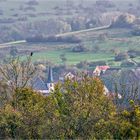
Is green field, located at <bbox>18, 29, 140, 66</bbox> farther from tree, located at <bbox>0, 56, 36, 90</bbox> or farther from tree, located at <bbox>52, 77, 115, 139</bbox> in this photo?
tree, located at <bbox>52, 77, 115, 139</bbox>

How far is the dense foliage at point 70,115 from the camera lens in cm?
2275

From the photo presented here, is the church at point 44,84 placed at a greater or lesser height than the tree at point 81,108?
lesser

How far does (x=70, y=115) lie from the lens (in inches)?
954

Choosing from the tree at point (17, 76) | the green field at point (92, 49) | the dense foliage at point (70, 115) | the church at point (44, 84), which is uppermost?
the tree at point (17, 76)

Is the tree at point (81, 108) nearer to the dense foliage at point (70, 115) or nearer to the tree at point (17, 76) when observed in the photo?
the dense foliage at point (70, 115)

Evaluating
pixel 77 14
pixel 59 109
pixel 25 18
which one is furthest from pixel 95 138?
pixel 77 14

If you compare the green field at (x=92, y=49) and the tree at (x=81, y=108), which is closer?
the tree at (x=81, y=108)

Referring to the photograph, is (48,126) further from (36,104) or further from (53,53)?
(53,53)

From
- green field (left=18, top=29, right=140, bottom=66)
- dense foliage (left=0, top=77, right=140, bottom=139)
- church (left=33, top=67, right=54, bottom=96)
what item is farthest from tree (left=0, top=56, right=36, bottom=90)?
green field (left=18, top=29, right=140, bottom=66)

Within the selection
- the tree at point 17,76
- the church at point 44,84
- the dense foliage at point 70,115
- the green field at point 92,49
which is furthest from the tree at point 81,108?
the green field at point 92,49

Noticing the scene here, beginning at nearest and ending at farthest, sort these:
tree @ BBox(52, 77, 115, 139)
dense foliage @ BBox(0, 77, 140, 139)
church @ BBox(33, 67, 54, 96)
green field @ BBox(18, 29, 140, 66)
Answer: dense foliage @ BBox(0, 77, 140, 139) < tree @ BBox(52, 77, 115, 139) < church @ BBox(33, 67, 54, 96) < green field @ BBox(18, 29, 140, 66)

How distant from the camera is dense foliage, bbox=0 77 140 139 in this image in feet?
74.6

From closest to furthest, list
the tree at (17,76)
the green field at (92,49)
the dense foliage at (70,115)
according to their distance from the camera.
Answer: the dense foliage at (70,115) → the tree at (17,76) → the green field at (92,49)

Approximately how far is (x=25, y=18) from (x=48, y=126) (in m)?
109
